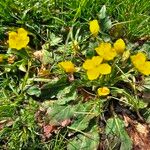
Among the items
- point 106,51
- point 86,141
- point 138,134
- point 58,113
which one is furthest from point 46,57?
point 138,134

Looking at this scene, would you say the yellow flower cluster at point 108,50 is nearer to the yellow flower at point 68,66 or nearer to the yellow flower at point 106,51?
the yellow flower at point 106,51

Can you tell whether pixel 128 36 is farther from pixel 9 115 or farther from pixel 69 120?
pixel 9 115

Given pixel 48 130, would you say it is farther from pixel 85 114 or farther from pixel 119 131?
pixel 119 131

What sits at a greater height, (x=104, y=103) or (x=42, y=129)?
(x=104, y=103)

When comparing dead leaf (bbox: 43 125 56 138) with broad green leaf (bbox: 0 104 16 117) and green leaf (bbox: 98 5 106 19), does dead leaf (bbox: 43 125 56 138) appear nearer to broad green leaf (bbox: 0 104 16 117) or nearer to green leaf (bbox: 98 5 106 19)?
broad green leaf (bbox: 0 104 16 117)

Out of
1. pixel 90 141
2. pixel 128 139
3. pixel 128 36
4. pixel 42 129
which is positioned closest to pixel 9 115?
pixel 42 129

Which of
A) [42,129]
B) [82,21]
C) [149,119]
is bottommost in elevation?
[42,129]

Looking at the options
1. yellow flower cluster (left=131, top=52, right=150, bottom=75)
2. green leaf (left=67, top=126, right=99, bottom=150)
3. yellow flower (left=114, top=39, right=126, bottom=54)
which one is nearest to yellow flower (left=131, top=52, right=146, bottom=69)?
yellow flower cluster (left=131, top=52, right=150, bottom=75)
